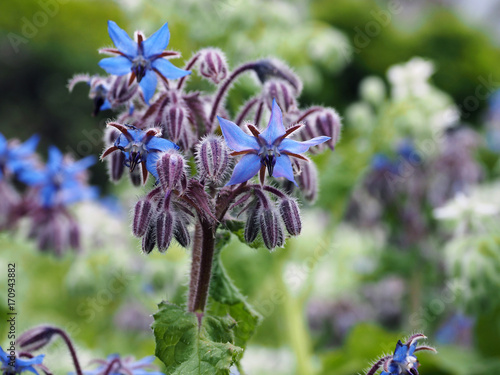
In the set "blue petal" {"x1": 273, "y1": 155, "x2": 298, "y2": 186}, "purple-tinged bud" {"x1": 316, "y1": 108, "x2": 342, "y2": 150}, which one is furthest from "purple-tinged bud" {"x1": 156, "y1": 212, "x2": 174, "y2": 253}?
"purple-tinged bud" {"x1": 316, "y1": 108, "x2": 342, "y2": 150}

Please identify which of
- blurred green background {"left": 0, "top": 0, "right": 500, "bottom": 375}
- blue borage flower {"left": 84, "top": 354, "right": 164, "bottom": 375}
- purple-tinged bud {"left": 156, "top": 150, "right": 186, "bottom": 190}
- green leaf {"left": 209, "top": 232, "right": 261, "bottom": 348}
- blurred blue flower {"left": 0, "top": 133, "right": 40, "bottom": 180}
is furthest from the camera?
blurred green background {"left": 0, "top": 0, "right": 500, "bottom": 375}

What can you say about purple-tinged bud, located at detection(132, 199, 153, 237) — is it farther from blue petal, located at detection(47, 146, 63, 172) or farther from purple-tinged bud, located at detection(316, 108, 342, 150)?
blue petal, located at detection(47, 146, 63, 172)

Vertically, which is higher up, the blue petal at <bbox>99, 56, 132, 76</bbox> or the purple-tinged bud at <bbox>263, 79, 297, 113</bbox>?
the purple-tinged bud at <bbox>263, 79, 297, 113</bbox>

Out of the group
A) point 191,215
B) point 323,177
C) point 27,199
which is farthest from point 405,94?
point 191,215

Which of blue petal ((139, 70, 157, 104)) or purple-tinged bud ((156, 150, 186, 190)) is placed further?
blue petal ((139, 70, 157, 104))

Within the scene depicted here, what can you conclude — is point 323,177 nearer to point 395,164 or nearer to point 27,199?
point 395,164

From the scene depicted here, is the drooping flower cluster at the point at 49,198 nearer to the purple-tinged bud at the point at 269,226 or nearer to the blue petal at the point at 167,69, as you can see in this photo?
the blue petal at the point at 167,69

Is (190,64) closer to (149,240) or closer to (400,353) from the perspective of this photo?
(149,240)

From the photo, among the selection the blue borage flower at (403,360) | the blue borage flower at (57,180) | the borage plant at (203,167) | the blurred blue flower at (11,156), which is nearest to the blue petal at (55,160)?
the blue borage flower at (57,180)
